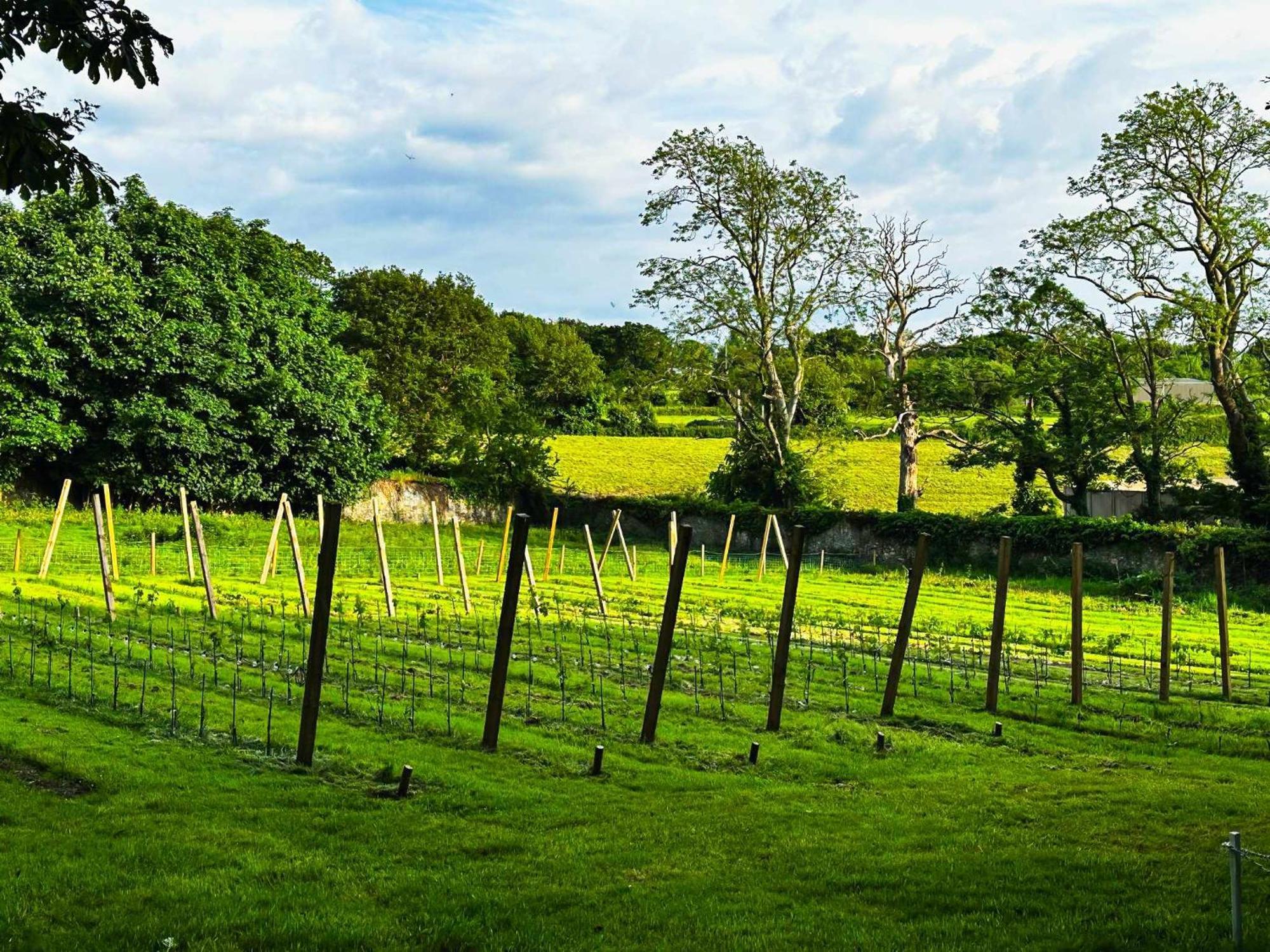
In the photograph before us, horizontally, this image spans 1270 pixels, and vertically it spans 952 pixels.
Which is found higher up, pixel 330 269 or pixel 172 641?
pixel 330 269

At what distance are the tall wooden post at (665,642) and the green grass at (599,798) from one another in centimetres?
31

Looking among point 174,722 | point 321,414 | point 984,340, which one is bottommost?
point 174,722

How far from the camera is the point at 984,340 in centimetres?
4884

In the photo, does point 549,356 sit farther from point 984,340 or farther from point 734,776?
point 734,776

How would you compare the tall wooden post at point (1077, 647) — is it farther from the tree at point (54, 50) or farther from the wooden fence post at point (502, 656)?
the tree at point (54, 50)

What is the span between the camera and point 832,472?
179 feet

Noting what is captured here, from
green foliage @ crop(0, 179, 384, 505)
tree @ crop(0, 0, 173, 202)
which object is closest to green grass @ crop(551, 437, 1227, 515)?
green foliage @ crop(0, 179, 384, 505)

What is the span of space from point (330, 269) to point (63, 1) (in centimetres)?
5303

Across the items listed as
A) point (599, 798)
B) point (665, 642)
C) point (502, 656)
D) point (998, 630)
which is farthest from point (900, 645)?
point (599, 798)

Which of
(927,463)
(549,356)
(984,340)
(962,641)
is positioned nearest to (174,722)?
(962,641)

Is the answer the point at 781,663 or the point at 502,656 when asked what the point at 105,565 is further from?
the point at 781,663

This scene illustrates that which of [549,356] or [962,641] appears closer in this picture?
[962,641]

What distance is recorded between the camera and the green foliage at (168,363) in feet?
140

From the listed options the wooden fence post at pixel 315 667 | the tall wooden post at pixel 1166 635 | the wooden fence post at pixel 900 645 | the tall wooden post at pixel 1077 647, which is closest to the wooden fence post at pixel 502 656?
the wooden fence post at pixel 315 667
